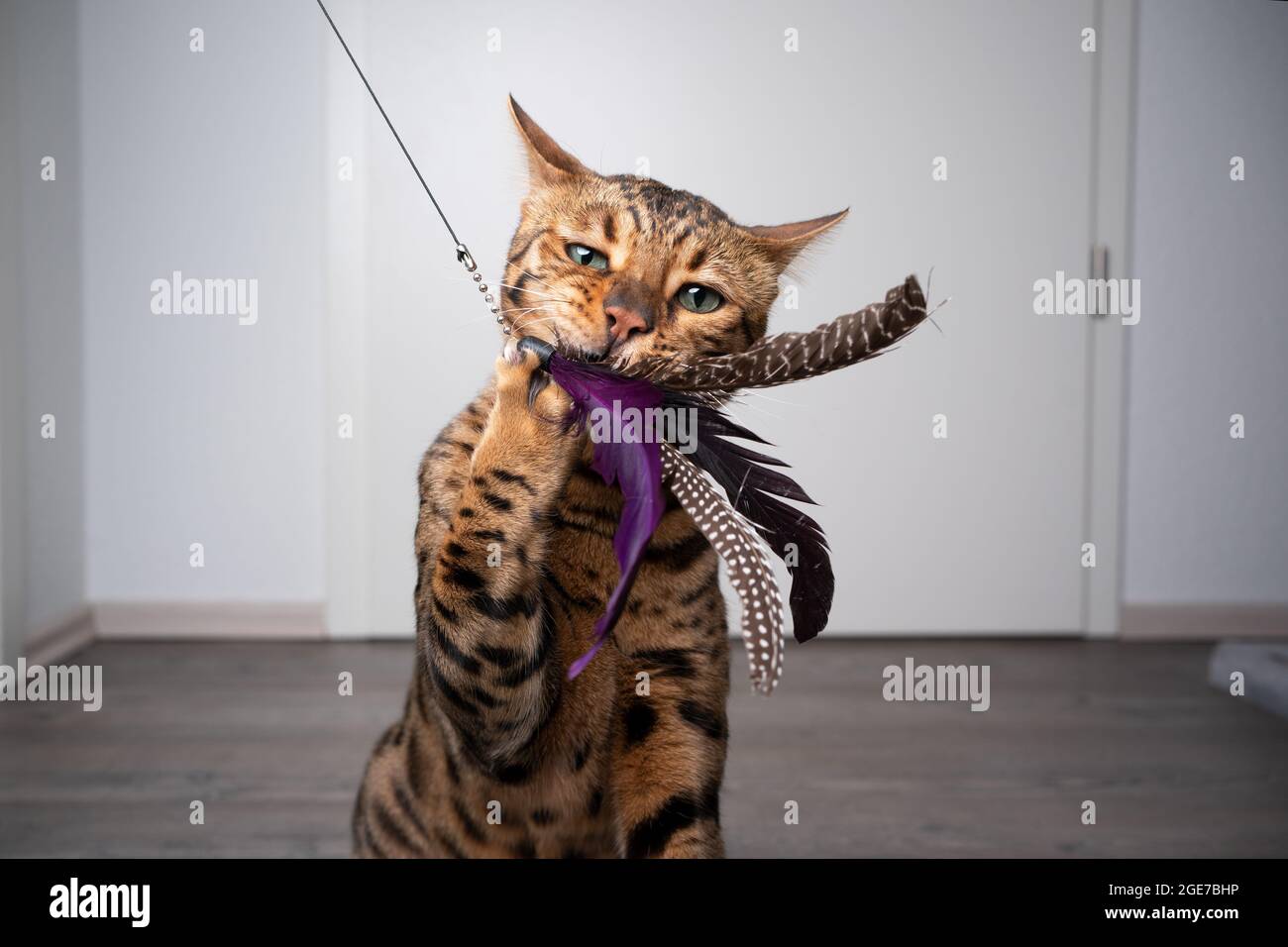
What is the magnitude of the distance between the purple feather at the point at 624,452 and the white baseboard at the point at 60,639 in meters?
2.09

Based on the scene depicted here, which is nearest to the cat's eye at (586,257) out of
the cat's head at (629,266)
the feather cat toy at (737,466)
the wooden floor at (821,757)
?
the cat's head at (629,266)

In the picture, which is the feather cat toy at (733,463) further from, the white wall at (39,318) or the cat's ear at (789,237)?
the white wall at (39,318)

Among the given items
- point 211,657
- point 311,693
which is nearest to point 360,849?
point 311,693

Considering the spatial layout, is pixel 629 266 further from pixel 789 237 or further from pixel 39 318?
pixel 39 318

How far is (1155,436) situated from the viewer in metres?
2.65

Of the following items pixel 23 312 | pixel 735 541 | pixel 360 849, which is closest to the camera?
pixel 735 541

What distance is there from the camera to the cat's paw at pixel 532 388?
71cm

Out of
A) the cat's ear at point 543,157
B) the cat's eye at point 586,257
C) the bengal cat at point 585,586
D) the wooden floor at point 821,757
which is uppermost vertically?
the cat's ear at point 543,157

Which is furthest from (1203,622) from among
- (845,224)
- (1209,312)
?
(845,224)

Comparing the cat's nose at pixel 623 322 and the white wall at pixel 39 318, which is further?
the white wall at pixel 39 318

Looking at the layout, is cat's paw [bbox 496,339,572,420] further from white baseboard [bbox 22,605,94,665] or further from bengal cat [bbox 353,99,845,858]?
white baseboard [bbox 22,605,94,665]

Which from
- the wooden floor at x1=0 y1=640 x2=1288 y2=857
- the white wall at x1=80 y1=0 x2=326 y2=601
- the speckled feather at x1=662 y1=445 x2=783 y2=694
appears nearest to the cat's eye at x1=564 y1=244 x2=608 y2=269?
the speckled feather at x1=662 y1=445 x2=783 y2=694
